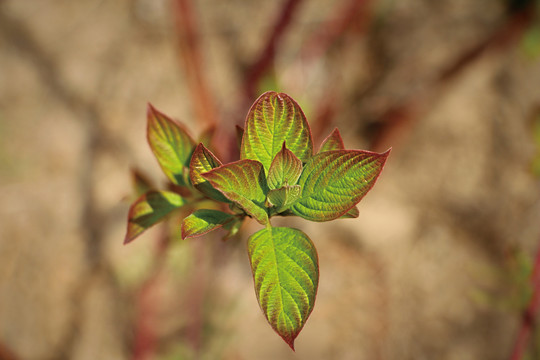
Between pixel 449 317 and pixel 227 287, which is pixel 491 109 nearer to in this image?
pixel 449 317

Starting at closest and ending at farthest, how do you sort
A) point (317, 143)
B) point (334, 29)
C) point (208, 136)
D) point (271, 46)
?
point (208, 136)
point (271, 46)
point (317, 143)
point (334, 29)

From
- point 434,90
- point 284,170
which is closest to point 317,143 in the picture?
point 434,90

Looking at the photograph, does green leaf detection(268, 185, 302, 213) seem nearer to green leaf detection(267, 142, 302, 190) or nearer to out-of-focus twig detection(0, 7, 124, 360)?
green leaf detection(267, 142, 302, 190)

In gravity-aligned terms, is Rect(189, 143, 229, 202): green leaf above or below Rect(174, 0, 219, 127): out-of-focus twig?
below

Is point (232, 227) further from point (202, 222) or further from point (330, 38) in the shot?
point (330, 38)

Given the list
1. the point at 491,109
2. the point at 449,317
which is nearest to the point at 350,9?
the point at 491,109

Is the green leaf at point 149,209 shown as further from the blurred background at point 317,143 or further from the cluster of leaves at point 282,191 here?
the blurred background at point 317,143

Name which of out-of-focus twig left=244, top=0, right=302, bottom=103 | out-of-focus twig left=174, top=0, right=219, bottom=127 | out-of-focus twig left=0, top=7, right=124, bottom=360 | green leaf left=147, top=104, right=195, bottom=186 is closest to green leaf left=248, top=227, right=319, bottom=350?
green leaf left=147, top=104, right=195, bottom=186
